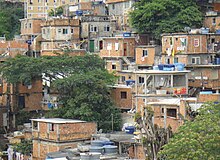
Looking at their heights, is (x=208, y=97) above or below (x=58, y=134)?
above

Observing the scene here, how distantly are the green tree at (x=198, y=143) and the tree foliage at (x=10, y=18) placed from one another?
1679 inches

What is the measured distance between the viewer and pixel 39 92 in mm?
50750

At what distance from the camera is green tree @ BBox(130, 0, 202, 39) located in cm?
5053

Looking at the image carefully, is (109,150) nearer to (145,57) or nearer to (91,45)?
(145,57)

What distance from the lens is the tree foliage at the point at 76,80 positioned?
43.6m

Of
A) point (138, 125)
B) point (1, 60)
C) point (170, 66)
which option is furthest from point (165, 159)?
point (1, 60)

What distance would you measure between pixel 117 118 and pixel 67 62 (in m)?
6.34

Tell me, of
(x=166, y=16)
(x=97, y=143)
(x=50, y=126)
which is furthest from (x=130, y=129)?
(x=166, y=16)

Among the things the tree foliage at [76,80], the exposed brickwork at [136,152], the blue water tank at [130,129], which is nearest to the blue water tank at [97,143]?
the exposed brickwork at [136,152]

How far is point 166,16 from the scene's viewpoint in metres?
51.2

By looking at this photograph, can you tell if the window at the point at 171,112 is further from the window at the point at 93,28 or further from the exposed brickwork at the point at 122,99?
the window at the point at 93,28

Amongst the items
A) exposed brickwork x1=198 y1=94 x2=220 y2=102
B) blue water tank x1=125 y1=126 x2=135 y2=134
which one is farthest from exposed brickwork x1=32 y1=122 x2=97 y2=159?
exposed brickwork x1=198 y1=94 x2=220 y2=102

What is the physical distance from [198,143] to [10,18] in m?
49.3

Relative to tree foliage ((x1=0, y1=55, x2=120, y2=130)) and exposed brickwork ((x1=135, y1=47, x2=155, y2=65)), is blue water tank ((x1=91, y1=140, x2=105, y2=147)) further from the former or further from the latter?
exposed brickwork ((x1=135, y1=47, x2=155, y2=65))
